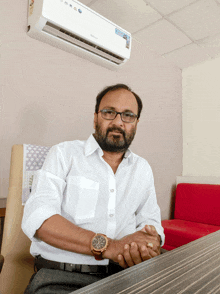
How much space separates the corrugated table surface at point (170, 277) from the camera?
0.37 m

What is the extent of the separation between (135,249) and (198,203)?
2.46m

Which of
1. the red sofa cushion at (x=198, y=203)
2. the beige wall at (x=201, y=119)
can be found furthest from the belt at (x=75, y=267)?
the beige wall at (x=201, y=119)

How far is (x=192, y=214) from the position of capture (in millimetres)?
2887

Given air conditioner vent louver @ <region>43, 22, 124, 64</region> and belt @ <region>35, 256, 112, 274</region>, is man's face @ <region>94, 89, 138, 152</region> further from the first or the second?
air conditioner vent louver @ <region>43, 22, 124, 64</region>

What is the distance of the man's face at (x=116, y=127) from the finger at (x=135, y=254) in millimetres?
657

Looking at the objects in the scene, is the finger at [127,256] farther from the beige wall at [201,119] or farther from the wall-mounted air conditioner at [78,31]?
the beige wall at [201,119]

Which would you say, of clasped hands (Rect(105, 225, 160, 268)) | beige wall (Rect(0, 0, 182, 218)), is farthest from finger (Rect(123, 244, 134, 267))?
beige wall (Rect(0, 0, 182, 218))

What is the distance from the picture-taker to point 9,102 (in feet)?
5.84

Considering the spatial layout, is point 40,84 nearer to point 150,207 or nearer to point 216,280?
point 150,207

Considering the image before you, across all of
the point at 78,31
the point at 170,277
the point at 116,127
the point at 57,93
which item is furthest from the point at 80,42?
the point at 170,277

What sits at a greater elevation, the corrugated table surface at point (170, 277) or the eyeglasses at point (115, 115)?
the eyeglasses at point (115, 115)

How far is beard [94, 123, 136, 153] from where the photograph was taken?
4.21ft

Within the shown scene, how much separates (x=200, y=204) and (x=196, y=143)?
0.99 meters

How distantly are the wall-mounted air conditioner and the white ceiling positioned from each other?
244 millimetres
